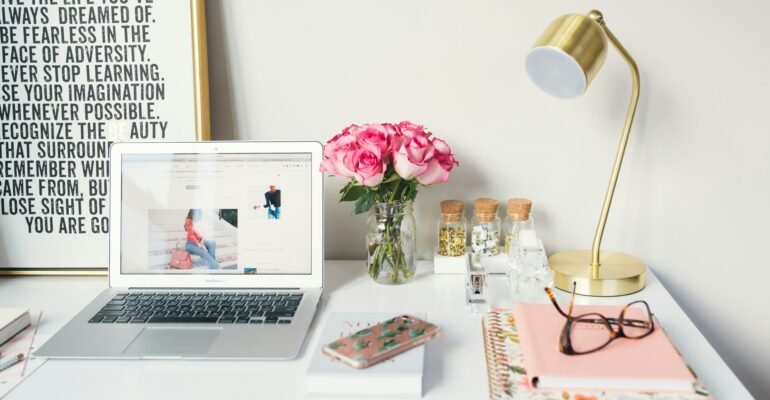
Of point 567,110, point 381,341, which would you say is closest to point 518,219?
point 567,110

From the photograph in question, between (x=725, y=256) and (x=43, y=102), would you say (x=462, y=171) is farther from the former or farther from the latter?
(x=43, y=102)

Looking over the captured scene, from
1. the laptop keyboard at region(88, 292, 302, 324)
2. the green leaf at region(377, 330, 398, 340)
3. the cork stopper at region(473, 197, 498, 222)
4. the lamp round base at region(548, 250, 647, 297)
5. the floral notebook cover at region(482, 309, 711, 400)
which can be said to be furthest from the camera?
the cork stopper at region(473, 197, 498, 222)

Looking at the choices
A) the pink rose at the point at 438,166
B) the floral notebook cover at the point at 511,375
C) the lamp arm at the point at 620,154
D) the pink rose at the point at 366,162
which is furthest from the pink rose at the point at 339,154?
the lamp arm at the point at 620,154

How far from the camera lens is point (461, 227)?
1157mm

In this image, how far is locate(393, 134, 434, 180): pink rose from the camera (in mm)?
999

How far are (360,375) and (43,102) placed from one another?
842 millimetres

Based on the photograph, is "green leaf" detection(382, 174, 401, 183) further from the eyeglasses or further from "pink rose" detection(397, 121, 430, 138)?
the eyeglasses

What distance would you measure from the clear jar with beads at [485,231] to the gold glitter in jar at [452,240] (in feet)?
0.08

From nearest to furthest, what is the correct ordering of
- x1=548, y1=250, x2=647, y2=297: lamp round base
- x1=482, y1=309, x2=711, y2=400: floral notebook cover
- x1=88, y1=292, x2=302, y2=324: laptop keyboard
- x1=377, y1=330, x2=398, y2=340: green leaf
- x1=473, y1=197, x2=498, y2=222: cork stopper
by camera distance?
x1=482, y1=309, x2=711, y2=400: floral notebook cover, x1=377, y1=330, x2=398, y2=340: green leaf, x1=88, y1=292, x2=302, y2=324: laptop keyboard, x1=548, y1=250, x2=647, y2=297: lamp round base, x1=473, y1=197, x2=498, y2=222: cork stopper

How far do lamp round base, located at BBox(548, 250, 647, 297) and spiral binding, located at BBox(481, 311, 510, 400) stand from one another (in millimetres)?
187

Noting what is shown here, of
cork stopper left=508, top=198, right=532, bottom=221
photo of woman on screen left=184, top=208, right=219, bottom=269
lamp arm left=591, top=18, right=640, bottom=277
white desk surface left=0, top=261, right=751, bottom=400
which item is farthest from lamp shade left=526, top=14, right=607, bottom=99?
photo of woman on screen left=184, top=208, right=219, bottom=269

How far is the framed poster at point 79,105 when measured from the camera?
115 centimetres

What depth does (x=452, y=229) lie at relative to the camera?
1152 millimetres

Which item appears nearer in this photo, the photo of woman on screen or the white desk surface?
the white desk surface
